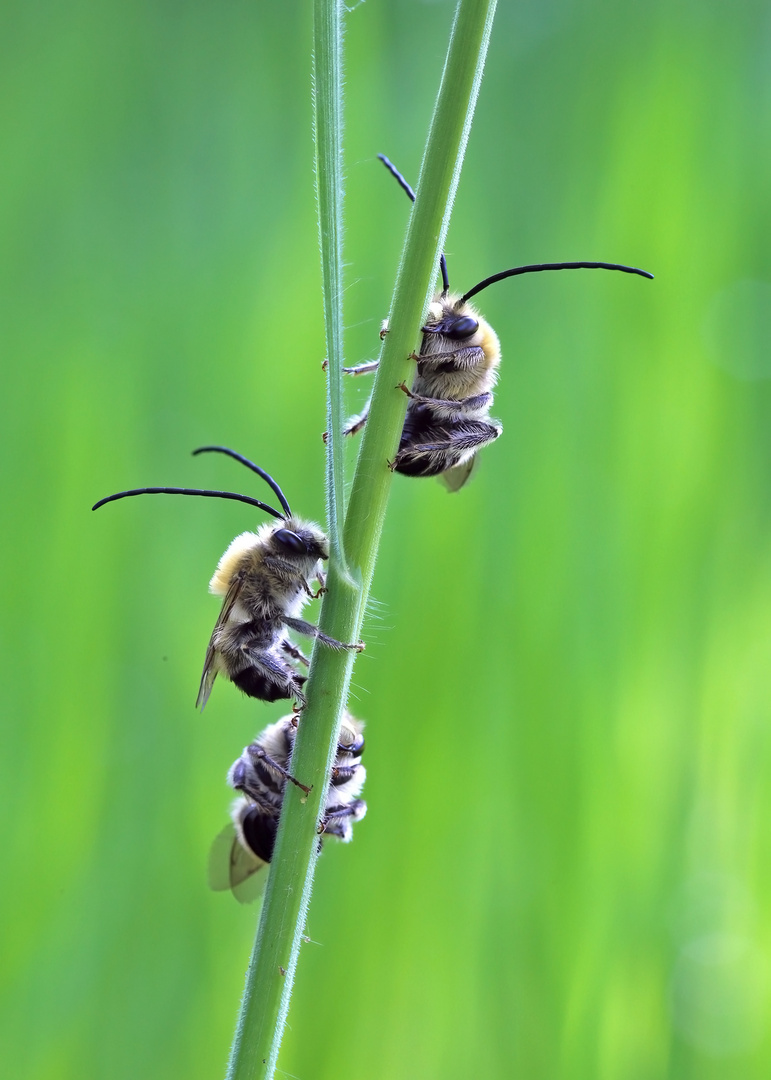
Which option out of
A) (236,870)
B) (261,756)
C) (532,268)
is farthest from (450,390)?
(236,870)

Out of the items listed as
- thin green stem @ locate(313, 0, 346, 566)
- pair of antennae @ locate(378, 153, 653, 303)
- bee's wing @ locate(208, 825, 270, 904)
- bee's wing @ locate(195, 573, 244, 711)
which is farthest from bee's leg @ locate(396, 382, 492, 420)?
bee's wing @ locate(208, 825, 270, 904)

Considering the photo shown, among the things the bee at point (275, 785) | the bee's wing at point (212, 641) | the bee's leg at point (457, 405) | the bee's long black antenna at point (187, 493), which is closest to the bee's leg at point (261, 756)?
the bee at point (275, 785)

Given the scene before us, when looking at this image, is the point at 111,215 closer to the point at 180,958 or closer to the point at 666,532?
the point at 666,532

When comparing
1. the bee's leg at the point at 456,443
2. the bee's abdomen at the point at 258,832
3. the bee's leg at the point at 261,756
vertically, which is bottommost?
the bee's abdomen at the point at 258,832

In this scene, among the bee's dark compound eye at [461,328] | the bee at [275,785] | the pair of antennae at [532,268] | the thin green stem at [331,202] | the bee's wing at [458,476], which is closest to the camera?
the thin green stem at [331,202]

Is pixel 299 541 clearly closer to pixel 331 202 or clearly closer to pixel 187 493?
pixel 187 493

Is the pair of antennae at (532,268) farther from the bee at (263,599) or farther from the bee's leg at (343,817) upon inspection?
the bee's leg at (343,817)

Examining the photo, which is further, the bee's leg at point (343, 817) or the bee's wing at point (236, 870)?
the bee's wing at point (236, 870)

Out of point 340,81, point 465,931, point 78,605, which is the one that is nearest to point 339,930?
point 465,931
